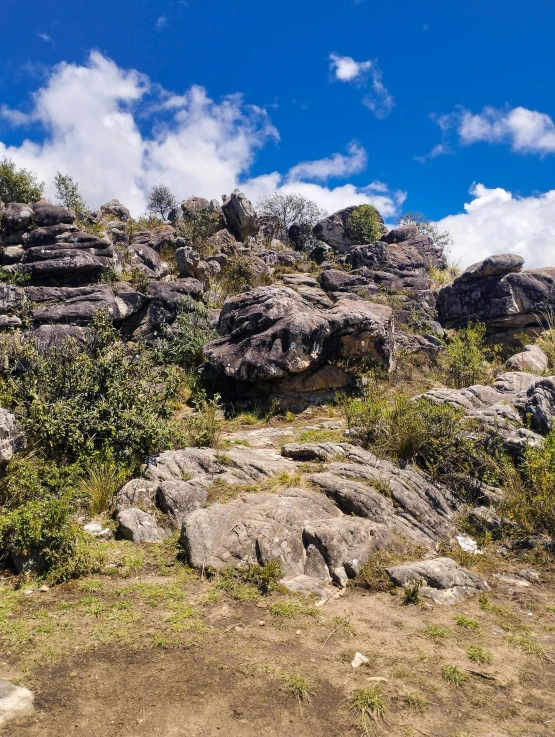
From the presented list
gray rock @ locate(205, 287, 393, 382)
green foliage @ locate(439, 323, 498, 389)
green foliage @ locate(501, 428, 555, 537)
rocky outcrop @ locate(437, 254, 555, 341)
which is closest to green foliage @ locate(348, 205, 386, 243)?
rocky outcrop @ locate(437, 254, 555, 341)

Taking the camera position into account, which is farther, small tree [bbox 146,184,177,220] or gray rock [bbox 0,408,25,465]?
small tree [bbox 146,184,177,220]

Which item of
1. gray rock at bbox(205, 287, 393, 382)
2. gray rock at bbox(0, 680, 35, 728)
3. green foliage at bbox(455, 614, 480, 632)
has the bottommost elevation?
green foliage at bbox(455, 614, 480, 632)

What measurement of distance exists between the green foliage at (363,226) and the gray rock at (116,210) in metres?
13.5

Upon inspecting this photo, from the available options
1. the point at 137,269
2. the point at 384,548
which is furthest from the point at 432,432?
the point at 137,269

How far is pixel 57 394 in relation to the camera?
8.70 meters

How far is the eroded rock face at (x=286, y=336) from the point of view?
488 inches

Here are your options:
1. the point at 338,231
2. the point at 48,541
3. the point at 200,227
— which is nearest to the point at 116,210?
the point at 200,227

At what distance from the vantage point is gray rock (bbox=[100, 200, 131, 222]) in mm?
28516

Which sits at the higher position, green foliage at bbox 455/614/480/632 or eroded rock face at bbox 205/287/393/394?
eroded rock face at bbox 205/287/393/394

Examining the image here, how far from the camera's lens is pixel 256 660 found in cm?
→ 405

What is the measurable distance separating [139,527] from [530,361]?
14.0 metres

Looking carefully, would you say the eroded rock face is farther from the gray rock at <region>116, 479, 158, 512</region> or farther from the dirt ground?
the dirt ground

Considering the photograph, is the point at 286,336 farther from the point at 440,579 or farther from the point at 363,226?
the point at 363,226

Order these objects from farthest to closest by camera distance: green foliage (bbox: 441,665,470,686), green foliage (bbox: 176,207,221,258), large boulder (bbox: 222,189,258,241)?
1. large boulder (bbox: 222,189,258,241)
2. green foliage (bbox: 176,207,221,258)
3. green foliage (bbox: 441,665,470,686)
